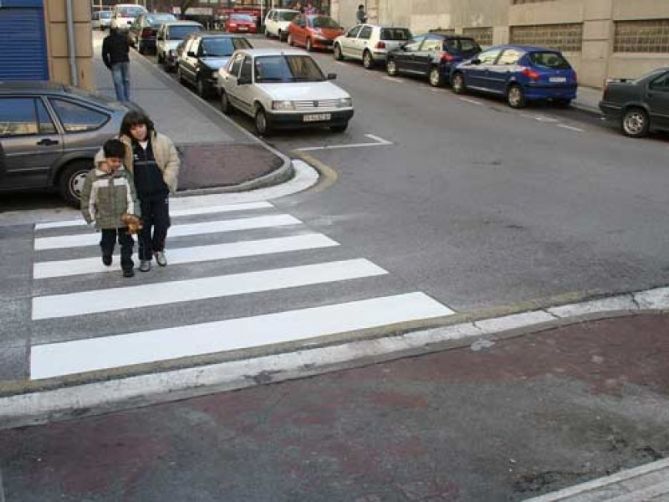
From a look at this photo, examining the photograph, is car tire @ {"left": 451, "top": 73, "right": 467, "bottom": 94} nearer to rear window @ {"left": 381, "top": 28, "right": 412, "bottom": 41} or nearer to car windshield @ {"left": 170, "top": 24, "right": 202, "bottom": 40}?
rear window @ {"left": 381, "top": 28, "right": 412, "bottom": 41}

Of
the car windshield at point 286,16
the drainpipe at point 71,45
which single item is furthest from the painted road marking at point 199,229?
the car windshield at point 286,16

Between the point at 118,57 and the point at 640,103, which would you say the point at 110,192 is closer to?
the point at 118,57

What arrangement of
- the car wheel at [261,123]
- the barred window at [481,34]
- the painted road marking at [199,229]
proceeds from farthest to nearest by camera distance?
the barred window at [481,34] → the car wheel at [261,123] → the painted road marking at [199,229]

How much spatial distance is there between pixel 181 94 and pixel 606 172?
12075mm

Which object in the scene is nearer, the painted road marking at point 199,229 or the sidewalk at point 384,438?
the sidewalk at point 384,438

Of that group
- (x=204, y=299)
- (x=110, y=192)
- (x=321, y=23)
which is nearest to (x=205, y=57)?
(x=110, y=192)

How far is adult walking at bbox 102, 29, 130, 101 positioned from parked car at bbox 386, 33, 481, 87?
36.4 ft

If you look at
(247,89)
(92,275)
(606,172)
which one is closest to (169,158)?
(92,275)

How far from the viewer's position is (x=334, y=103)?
16.1m

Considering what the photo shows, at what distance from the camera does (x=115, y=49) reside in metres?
17.2

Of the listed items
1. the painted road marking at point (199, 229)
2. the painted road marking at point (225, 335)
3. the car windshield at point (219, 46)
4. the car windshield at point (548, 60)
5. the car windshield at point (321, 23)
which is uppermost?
the car windshield at point (321, 23)

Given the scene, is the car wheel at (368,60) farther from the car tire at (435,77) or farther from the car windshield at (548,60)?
the car windshield at (548,60)

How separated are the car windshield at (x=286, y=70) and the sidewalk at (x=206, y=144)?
1.27m

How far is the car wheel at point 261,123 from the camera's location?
1614 cm
